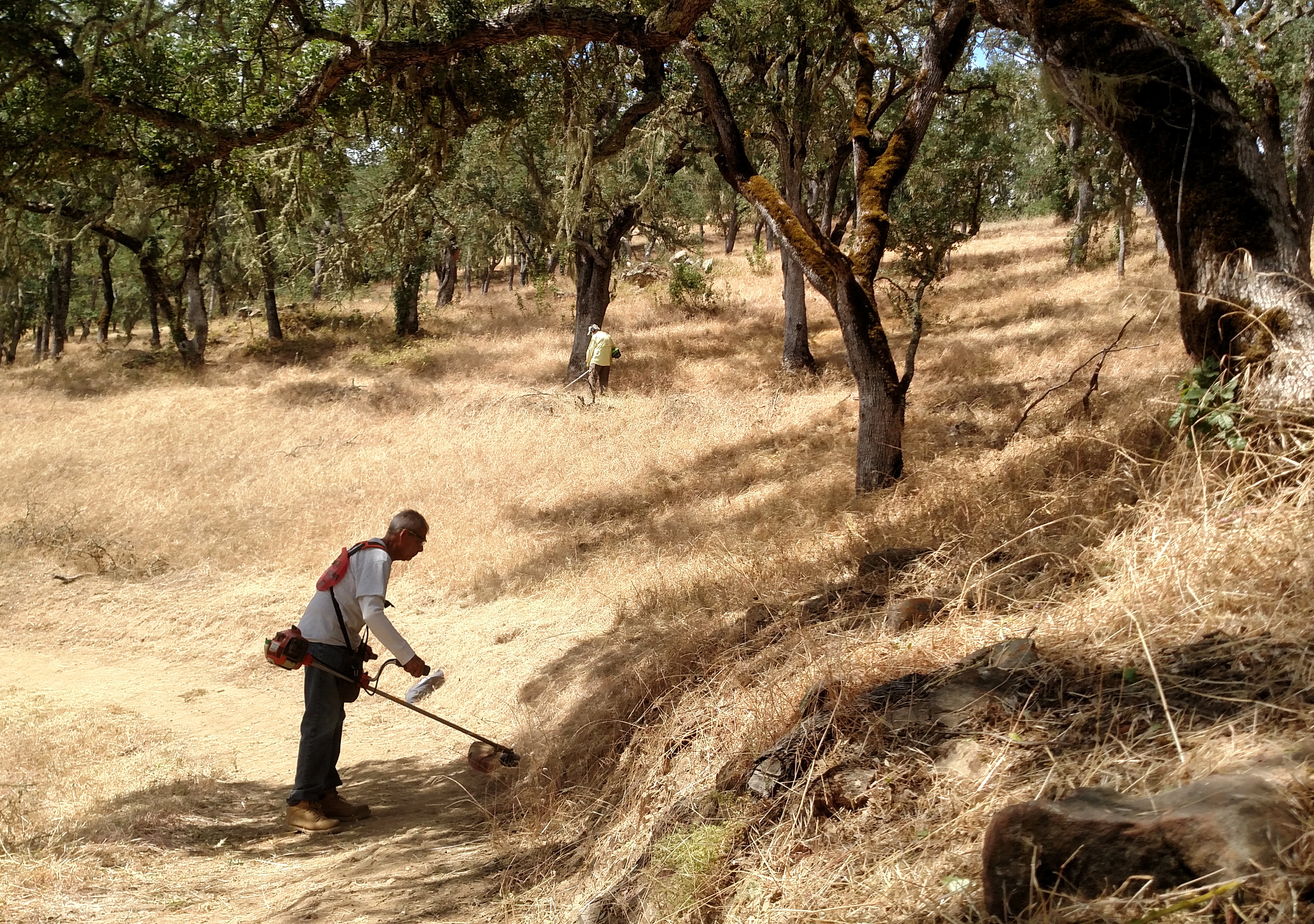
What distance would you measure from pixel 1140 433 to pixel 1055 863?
15.9 feet

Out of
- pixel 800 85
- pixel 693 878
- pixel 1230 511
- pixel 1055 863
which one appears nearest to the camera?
pixel 1055 863

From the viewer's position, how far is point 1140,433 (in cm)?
646

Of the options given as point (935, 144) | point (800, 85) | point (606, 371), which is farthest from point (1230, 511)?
point (935, 144)

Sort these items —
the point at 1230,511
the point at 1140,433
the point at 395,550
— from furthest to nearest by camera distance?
the point at 1140,433 → the point at 395,550 → the point at 1230,511

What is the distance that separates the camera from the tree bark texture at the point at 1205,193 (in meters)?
4.30

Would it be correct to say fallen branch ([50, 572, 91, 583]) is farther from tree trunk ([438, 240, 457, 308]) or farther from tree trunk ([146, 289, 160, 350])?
tree trunk ([438, 240, 457, 308])

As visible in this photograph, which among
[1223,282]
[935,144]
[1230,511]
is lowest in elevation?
[1230,511]

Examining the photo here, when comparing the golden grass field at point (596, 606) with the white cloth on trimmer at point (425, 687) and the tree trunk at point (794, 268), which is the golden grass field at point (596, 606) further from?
the white cloth on trimmer at point (425, 687)

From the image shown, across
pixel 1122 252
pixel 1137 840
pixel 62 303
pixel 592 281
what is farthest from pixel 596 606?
pixel 62 303

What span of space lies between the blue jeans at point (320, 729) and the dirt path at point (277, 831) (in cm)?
26

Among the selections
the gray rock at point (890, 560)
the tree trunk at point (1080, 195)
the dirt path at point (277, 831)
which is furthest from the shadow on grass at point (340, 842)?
the tree trunk at point (1080, 195)

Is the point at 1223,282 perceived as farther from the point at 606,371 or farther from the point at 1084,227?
the point at 606,371

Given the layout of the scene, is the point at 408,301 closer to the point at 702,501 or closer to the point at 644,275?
the point at 644,275

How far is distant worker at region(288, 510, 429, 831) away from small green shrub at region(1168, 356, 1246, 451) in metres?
4.04
